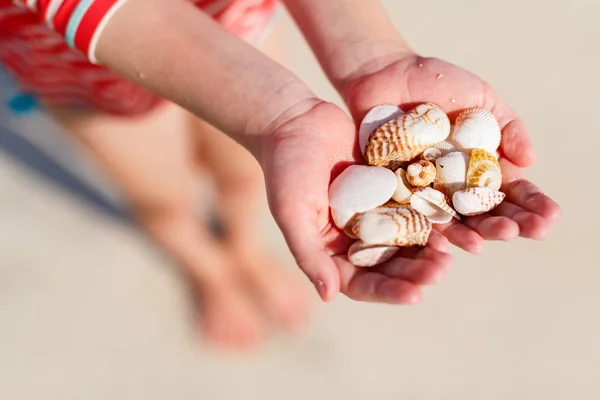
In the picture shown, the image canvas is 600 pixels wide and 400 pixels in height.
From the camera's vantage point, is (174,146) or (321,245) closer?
(321,245)

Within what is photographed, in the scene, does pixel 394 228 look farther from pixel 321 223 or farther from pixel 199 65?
pixel 199 65

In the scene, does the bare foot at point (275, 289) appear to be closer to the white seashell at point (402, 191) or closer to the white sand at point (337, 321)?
the white sand at point (337, 321)

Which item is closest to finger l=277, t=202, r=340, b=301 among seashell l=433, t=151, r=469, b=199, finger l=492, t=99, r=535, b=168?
seashell l=433, t=151, r=469, b=199

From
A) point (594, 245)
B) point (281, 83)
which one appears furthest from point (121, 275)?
point (594, 245)

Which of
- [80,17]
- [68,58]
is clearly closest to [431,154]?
[80,17]

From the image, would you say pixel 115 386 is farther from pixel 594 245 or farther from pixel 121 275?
pixel 594 245

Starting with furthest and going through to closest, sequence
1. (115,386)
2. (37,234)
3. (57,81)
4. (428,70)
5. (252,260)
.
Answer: (37,234), (252,260), (115,386), (57,81), (428,70)
